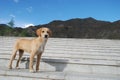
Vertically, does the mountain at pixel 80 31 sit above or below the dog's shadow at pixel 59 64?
above

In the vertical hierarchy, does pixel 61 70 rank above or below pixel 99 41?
below

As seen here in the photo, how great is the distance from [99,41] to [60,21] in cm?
1736

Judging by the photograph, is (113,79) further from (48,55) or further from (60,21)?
(60,21)

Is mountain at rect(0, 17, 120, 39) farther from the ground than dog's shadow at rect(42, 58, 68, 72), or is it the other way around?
mountain at rect(0, 17, 120, 39)

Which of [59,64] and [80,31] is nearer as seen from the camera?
[59,64]

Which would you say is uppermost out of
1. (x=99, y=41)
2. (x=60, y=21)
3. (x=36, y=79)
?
(x=60, y=21)

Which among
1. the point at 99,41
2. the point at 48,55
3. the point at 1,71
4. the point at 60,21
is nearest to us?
the point at 1,71

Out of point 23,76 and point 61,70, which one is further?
point 61,70

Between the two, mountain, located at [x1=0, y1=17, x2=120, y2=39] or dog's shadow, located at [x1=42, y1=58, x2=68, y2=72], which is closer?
dog's shadow, located at [x1=42, y1=58, x2=68, y2=72]

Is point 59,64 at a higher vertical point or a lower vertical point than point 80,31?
lower

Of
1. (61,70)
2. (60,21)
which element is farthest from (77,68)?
(60,21)

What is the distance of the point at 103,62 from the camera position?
166 inches

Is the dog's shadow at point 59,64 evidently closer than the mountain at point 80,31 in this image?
Yes

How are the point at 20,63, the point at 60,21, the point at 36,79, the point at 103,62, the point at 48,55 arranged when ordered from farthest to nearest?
1. the point at 60,21
2. the point at 48,55
3. the point at 20,63
4. the point at 103,62
5. the point at 36,79
